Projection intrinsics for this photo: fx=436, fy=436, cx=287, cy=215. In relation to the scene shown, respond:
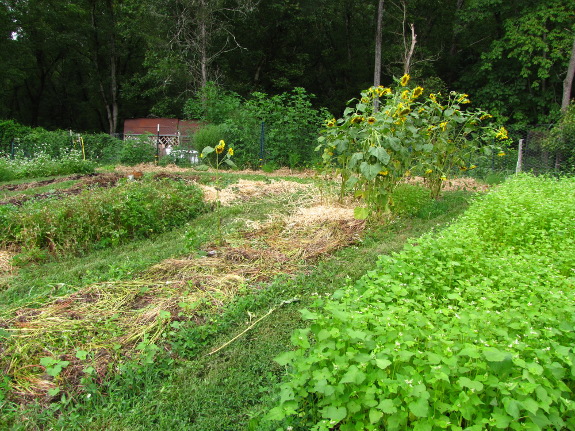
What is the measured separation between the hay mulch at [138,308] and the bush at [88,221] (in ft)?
4.41

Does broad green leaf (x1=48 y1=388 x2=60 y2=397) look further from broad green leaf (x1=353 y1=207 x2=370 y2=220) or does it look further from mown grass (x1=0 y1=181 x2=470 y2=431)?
broad green leaf (x1=353 y1=207 x2=370 y2=220)

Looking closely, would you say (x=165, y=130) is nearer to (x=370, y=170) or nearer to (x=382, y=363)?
(x=370, y=170)

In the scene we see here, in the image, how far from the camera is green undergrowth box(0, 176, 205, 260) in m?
4.78

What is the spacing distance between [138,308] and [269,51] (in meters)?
24.5

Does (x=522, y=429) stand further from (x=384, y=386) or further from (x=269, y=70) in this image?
(x=269, y=70)

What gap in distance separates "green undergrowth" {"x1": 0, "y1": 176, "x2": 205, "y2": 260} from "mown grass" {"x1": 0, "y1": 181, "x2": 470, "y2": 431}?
544 millimetres

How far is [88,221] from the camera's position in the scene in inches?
195

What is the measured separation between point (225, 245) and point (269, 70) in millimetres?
22997

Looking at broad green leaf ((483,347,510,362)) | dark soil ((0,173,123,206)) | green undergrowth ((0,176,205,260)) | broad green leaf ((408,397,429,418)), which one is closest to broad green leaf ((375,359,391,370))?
broad green leaf ((408,397,429,418))

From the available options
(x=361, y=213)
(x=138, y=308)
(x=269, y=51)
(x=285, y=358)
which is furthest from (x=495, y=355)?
(x=269, y=51)

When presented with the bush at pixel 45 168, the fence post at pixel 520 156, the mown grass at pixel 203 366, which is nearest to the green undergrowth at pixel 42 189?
the bush at pixel 45 168

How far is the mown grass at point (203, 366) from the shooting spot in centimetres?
220

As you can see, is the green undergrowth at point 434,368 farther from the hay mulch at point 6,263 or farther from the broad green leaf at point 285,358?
the hay mulch at point 6,263

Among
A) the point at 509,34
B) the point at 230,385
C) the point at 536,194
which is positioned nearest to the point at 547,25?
the point at 509,34
